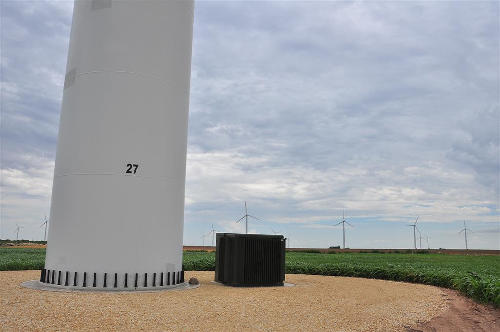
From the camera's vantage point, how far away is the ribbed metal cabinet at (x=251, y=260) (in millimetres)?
15547

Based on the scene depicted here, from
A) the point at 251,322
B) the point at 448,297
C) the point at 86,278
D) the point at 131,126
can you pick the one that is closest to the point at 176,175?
the point at 131,126

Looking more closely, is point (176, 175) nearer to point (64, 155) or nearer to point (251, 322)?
point (64, 155)

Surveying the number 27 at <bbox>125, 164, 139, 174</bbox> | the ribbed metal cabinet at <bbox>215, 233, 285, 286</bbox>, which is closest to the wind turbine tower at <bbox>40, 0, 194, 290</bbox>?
the number 27 at <bbox>125, 164, 139, 174</bbox>

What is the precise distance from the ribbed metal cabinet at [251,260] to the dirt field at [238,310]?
1.16 metres

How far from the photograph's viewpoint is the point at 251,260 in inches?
619

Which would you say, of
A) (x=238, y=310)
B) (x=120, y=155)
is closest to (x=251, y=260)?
(x=238, y=310)

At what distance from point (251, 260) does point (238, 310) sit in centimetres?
528

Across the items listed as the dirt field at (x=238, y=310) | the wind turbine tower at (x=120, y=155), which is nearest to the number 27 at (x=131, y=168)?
the wind turbine tower at (x=120, y=155)

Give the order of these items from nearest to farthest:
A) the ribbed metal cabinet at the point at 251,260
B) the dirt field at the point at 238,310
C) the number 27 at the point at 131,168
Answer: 1. the dirt field at the point at 238,310
2. the number 27 at the point at 131,168
3. the ribbed metal cabinet at the point at 251,260

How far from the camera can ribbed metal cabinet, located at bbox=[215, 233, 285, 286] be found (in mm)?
15547

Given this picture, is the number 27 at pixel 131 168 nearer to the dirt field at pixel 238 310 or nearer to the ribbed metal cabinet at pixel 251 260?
the dirt field at pixel 238 310

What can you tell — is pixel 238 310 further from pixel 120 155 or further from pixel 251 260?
pixel 120 155

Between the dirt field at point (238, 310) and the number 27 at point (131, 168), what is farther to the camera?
the number 27 at point (131, 168)

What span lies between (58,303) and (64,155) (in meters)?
6.18
